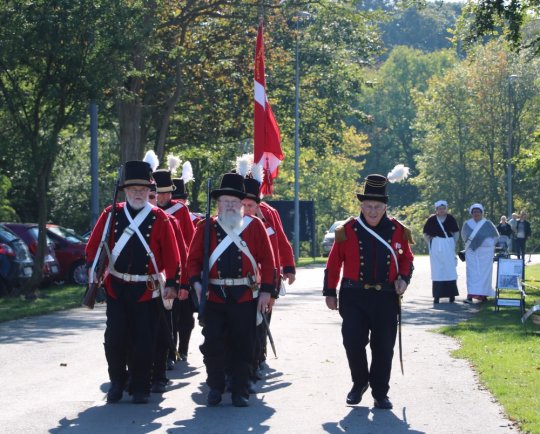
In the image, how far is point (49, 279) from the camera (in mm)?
28578

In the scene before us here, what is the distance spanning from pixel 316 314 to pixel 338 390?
8.84 m

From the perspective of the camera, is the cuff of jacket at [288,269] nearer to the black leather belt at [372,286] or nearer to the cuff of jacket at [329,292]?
the cuff of jacket at [329,292]

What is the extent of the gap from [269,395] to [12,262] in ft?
47.1

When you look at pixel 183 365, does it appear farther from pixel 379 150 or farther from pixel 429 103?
pixel 379 150

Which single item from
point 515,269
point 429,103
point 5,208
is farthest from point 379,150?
point 515,269

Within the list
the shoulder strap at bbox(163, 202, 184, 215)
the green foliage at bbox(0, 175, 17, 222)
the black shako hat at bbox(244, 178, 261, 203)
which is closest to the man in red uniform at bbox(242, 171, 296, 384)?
the black shako hat at bbox(244, 178, 261, 203)

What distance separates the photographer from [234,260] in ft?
35.4

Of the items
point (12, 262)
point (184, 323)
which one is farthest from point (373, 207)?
point (12, 262)

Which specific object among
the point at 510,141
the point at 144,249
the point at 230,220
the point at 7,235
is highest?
the point at 510,141

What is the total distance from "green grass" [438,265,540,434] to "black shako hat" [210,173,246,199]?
2877 mm

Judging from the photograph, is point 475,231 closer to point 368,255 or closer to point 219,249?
point 368,255

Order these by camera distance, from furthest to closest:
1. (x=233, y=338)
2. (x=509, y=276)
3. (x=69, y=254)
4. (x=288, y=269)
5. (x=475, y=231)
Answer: (x=69, y=254), (x=475, y=231), (x=509, y=276), (x=288, y=269), (x=233, y=338)

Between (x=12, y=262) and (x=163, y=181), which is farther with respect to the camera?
(x=12, y=262)

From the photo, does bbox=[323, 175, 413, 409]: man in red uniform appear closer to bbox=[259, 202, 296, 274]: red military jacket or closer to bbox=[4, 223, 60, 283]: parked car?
bbox=[259, 202, 296, 274]: red military jacket
